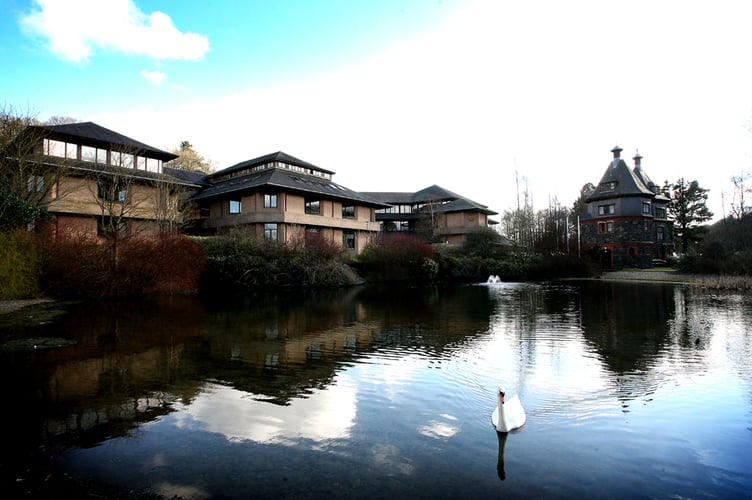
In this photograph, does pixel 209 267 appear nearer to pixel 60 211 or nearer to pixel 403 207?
pixel 60 211

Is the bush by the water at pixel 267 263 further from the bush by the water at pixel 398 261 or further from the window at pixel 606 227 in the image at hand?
the window at pixel 606 227

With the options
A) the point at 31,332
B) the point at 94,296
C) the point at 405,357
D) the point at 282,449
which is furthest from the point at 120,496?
the point at 94,296

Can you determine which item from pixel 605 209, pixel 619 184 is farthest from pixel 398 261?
pixel 619 184

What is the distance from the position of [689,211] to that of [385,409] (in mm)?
65512

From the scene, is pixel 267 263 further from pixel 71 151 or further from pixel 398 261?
pixel 71 151

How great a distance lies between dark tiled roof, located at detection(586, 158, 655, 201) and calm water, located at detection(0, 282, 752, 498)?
4345 centimetres

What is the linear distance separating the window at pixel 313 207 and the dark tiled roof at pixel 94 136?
1230 cm

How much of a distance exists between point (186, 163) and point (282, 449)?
57412 millimetres

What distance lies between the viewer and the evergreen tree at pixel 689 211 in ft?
185

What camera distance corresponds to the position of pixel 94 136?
31.2 m

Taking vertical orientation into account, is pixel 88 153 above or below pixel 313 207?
above

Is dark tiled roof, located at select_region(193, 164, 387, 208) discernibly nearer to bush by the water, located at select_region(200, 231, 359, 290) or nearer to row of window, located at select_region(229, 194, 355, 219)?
row of window, located at select_region(229, 194, 355, 219)

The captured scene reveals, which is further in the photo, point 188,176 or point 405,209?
point 405,209

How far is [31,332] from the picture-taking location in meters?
12.0
